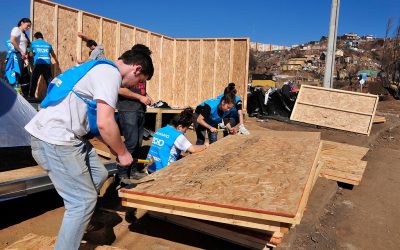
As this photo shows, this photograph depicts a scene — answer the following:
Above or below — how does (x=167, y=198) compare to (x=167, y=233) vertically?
above

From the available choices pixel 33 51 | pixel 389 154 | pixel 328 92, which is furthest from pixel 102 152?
pixel 328 92

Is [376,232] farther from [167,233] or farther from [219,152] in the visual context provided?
[167,233]

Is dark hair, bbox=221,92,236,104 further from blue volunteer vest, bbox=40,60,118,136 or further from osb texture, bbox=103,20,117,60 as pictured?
osb texture, bbox=103,20,117,60

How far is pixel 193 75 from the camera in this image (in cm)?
1318

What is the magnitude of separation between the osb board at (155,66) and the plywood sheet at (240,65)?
101 inches

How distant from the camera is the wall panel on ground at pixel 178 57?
32.8 ft

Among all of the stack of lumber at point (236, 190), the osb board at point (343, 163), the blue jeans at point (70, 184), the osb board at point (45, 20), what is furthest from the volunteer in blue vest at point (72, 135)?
the osb board at point (45, 20)

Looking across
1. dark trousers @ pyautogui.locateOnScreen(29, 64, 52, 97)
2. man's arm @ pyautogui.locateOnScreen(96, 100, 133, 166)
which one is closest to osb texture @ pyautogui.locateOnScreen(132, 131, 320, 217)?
man's arm @ pyautogui.locateOnScreen(96, 100, 133, 166)

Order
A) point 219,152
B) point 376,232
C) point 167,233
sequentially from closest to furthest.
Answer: point 167,233
point 376,232
point 219,152

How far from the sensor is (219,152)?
16.0 feet

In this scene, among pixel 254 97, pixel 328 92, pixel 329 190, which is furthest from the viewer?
pixel 254 97

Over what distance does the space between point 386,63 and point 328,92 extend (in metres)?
22.8

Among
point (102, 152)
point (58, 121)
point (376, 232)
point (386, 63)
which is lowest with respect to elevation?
point (376, 232)

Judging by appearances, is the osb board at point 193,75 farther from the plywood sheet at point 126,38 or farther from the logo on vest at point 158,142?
the logo on vest at point 158,142
